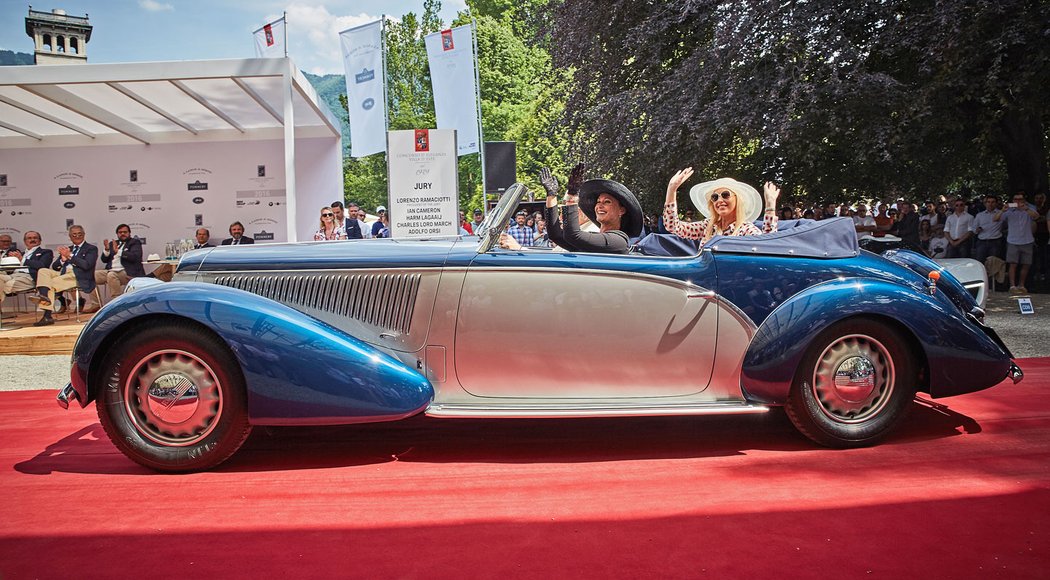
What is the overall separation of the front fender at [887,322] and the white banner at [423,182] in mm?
5324

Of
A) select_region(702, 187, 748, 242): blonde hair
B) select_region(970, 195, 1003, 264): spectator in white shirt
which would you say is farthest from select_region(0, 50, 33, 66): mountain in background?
select_region(702, 187, 748, 242): blonde hair

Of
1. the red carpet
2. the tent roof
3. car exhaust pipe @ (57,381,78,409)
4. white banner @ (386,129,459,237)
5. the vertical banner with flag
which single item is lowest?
the red carpet

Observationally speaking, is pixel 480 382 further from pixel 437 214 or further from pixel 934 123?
pixel 934 123

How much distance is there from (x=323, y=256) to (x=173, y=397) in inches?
39.2

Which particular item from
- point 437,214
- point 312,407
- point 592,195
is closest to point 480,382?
point 312,407

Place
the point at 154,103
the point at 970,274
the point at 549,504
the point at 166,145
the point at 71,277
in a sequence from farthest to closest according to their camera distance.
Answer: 1. the point at 166,145
2. the point at 154,103
3. the point at 71,277
4. the point at 970,274
5. the point at 549,504

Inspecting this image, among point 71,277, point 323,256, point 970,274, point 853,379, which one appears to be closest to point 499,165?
point 71,277

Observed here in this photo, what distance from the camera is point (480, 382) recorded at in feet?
11.9

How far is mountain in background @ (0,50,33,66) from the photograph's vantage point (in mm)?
131625

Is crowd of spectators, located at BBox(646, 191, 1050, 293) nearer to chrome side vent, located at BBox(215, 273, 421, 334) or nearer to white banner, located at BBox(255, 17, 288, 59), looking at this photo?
chrome side vent, located at BBox(215, 273, 421, 334)

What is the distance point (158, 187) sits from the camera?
13.8 metres

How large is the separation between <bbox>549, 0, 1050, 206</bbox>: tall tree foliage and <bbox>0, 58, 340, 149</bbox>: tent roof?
5.16 meters

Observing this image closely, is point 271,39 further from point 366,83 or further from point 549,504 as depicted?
point 549,504

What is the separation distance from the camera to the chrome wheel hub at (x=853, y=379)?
12.2 feet
